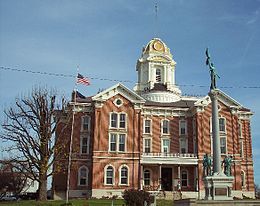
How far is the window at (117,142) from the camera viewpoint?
171ft

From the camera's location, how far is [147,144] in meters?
54.4

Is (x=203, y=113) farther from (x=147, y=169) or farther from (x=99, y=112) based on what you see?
(x=99, y=112)

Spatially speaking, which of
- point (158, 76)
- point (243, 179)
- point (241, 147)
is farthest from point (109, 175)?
point (158, 76)

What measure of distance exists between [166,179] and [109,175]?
839cm

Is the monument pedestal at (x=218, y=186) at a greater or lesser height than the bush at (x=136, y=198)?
greater

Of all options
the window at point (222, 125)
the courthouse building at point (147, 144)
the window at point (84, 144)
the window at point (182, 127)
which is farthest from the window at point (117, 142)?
the window at point (222, 125)

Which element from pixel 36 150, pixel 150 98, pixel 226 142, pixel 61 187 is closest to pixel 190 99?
pixel 150 98

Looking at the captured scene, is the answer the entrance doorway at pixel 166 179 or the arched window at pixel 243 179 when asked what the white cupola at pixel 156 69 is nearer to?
the entrance doorway at pixel 166 179

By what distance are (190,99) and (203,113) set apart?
34.9 ft

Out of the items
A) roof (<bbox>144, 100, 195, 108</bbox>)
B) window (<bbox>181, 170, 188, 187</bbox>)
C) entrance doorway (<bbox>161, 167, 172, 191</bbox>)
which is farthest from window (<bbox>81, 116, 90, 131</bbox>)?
window (<bbox>181, 170, 188, 187</bbox>)

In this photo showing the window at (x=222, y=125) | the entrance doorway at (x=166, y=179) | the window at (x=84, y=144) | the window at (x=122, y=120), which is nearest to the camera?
the window at (x=84, y=144)

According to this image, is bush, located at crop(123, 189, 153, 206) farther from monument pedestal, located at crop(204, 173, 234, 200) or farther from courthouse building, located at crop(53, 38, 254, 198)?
courthouse building, located at crop(53, 38, 254, 198)

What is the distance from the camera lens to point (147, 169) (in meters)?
53.0

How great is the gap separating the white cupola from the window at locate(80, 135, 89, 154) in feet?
48.5
